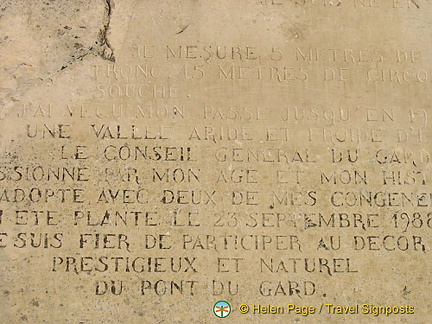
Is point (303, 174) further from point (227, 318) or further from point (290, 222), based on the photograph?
point (227, 318)

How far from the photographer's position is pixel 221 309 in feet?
16.3

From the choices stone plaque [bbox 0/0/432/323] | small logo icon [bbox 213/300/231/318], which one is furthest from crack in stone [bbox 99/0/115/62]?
small logo icon [bbox 213/300/231/318]

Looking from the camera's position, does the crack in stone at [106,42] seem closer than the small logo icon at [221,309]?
No

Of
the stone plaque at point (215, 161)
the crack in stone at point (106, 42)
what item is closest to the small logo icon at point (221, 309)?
the stone plaque at point (215, 161)

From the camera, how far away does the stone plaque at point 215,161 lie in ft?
16.3

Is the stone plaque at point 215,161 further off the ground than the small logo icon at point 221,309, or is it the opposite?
the stone plaque at point 215,161

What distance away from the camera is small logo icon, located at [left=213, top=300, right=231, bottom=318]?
495 cm

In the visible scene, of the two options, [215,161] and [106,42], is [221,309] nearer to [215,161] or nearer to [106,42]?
[215,161]

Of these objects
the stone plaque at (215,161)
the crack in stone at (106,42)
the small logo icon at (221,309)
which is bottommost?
the small logo icon at (221,309)

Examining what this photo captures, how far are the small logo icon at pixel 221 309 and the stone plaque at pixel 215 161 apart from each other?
0.05 feet

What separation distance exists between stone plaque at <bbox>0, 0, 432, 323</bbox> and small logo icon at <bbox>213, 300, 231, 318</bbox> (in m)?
0.01

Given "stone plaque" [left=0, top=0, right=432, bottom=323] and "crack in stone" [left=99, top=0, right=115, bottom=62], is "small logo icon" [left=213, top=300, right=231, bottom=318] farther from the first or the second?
"crack in stone" [left=99, top=0, right=115, bottom=62]

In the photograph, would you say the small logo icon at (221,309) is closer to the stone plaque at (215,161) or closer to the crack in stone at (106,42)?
the stone plaque at (215,161)

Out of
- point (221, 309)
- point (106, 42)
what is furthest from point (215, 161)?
point (106, 42)
